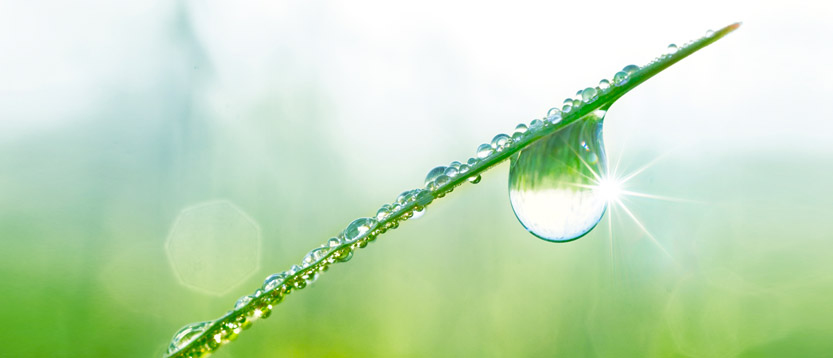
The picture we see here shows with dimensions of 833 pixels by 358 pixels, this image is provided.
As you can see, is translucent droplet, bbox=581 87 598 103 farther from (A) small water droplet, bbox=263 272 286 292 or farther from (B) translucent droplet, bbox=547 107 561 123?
(A) small water droplet, bbox=263 272 286 292

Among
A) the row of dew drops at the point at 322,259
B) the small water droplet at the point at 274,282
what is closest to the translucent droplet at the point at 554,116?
the row of dew drops at the point at 322,259

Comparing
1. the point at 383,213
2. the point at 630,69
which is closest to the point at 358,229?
the point at 383,213

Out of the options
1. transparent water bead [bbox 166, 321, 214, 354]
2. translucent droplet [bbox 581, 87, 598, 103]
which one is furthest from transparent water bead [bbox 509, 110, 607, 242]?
transparent water bead [bbox 166, 321, 214, 354]

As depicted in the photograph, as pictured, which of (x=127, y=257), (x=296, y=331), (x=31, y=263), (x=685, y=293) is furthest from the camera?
(x=685, y=293)

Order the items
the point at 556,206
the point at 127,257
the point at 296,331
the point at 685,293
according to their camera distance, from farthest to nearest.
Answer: the point at 685,293, the point at 127,257, the point at 296,331, the point at 556,206

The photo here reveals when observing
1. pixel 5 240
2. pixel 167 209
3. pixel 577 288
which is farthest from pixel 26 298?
pixel 577 288

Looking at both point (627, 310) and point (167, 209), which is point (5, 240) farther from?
point (627, 310)

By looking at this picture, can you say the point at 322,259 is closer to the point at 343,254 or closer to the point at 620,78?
the point at 343,254
